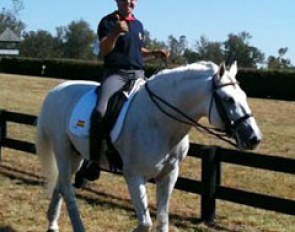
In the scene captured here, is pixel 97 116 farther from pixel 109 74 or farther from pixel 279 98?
pixel 279 98

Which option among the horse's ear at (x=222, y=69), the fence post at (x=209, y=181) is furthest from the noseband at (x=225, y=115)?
the fence post at (x=209, y=181)

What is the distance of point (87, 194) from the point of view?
9.62 meters

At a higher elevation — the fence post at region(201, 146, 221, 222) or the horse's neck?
the horse's neck

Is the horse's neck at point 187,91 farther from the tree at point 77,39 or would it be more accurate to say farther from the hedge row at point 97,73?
the tree at point 77,39

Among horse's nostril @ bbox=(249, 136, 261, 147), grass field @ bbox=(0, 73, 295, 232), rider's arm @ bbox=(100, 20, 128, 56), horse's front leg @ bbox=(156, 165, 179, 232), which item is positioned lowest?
grass field @ bbox=(0, 73, 295, 232)

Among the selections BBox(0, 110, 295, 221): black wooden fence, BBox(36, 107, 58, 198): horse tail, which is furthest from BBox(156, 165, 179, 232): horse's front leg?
BBox(0, 110, 295, 221): black wooden fence

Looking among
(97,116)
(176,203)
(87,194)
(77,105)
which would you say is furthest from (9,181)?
(97,116)

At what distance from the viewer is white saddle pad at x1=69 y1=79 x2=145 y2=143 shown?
5.95 m

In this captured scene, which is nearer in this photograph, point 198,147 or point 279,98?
point 198,147

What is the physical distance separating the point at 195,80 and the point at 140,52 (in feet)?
3.88

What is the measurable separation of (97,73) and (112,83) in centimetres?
3911

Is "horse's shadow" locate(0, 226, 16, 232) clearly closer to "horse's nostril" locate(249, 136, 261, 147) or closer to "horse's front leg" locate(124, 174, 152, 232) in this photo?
"horse's front leg" locate(124, 174, 152, 232)

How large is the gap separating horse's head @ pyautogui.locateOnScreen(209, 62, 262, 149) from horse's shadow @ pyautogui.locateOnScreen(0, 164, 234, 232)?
3051mm

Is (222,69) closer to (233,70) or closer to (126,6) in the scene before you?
(233,70)
